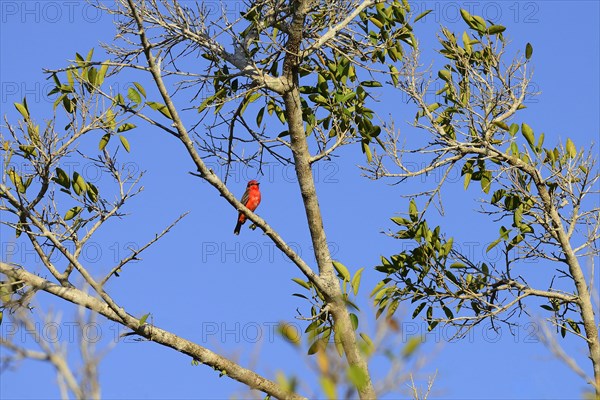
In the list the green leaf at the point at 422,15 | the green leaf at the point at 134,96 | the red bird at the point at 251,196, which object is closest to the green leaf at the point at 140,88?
the green leaf at the point at 134,96

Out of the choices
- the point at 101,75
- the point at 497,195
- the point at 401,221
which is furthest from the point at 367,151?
the point at 101,75

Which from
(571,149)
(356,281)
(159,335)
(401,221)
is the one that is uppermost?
(571,149)

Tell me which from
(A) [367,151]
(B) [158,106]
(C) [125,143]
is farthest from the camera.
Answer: (A) [367,151]

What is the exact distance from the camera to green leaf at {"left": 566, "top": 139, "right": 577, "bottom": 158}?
25.3 feet

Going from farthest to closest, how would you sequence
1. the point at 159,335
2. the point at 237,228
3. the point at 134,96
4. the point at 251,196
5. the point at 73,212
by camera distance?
the point at 237,228
the point at 251,196
the point at 73,212
the point at 134,96
the point at 159,335

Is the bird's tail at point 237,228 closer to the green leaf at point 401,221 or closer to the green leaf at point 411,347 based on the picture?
the green leaf at point 401,221

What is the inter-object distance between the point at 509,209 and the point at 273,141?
92.5 inches

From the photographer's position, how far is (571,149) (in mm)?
7727

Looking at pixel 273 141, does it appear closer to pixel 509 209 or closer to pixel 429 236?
pixel 429 236

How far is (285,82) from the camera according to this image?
6.53m

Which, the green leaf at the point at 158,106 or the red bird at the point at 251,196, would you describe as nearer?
the green leaf at the point at 158,106

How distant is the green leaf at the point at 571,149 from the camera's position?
7703mm

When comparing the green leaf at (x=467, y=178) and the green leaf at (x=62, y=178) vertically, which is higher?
the green leaf at (x=467, y=178)

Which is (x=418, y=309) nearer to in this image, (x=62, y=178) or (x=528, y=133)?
(x=528, y=133)
